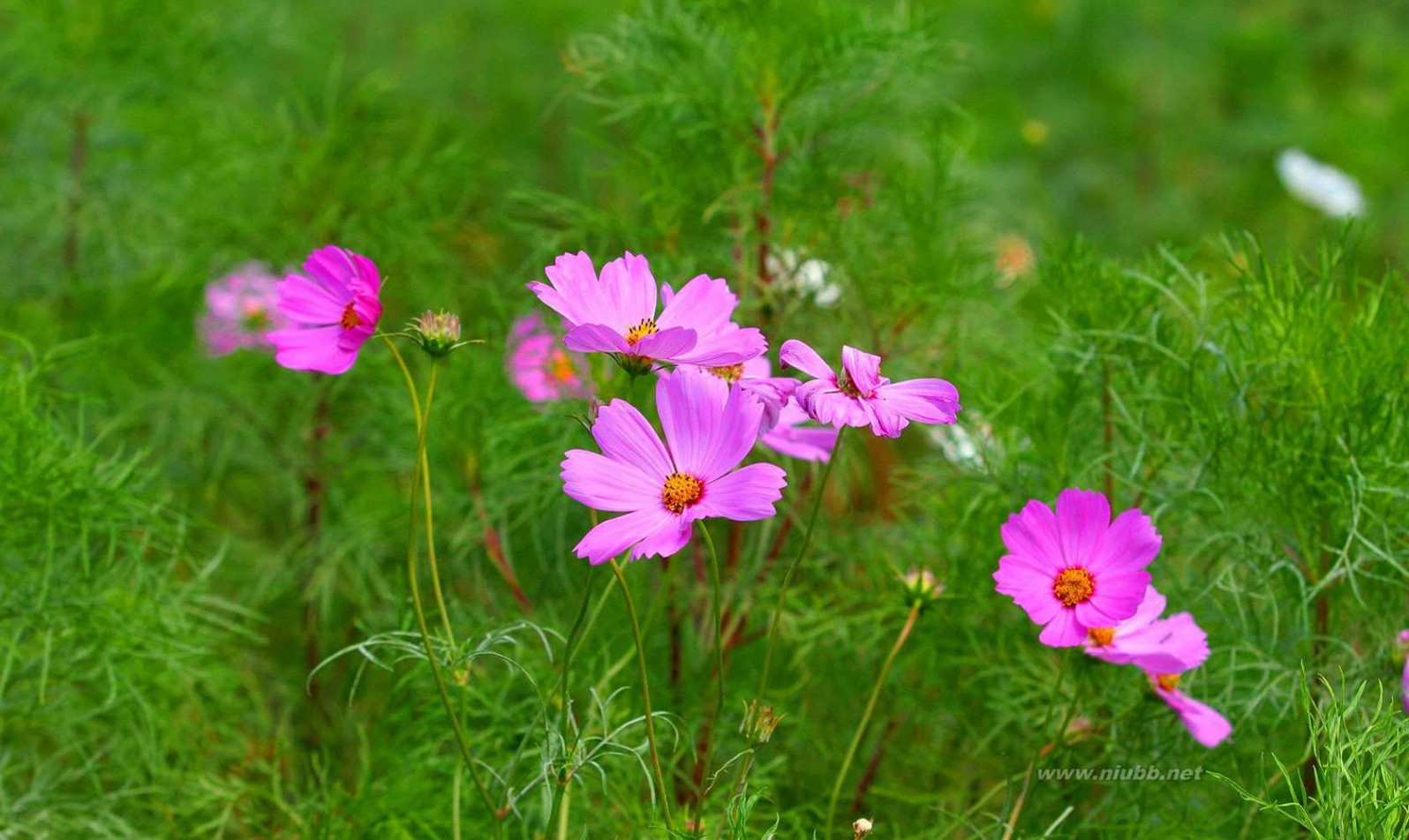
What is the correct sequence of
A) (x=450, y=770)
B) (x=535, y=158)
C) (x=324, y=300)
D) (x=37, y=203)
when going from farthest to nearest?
(x=535, y=158) → (x=37, y=203) → (x=450, y=770) → (x=324, y=300)

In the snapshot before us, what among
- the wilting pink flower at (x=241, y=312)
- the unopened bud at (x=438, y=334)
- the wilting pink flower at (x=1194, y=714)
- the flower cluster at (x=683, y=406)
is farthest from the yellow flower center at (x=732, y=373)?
the wilting pink flower at (x=241, y=312)

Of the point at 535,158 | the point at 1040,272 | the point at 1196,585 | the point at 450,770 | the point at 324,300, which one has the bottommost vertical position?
the point at 535,158

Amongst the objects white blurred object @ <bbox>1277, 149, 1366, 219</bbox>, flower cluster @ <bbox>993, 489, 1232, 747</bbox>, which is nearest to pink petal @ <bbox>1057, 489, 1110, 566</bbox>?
flower cluster @ <bbox>993, 489, 1232, 747</bbox>

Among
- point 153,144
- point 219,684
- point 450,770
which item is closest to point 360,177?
point 153,144

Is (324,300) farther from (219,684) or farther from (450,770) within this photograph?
(219,684)

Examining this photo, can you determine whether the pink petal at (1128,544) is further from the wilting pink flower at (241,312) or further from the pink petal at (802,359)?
the wilting pink flower at (241,312)

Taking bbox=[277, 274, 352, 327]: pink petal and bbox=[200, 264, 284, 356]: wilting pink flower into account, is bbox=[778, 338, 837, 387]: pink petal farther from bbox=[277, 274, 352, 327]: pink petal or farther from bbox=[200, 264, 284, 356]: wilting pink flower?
bbox=[200, 264, 284, 356]: wilting pink flower

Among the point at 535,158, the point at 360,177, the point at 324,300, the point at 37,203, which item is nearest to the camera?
Result: the point at 324,300

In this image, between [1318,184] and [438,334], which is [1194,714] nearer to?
[438,334]
